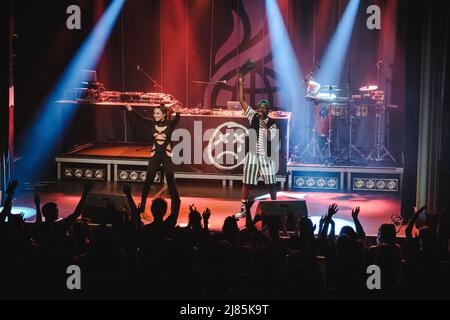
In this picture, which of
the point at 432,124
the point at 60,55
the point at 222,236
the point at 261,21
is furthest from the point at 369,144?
the point at 222,236

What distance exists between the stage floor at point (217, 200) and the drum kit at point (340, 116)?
4.11 ft

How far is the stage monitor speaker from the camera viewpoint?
9898mm

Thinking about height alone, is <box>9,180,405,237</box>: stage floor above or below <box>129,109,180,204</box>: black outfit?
below

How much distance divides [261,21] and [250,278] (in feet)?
36.3

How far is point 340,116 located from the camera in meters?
15.8

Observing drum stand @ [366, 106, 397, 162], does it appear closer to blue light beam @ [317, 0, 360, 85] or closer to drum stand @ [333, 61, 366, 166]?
drum stand @ [333, 61, 366, 166]

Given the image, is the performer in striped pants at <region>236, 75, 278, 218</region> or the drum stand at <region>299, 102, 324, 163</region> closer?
the performer in striped pants at <region>236, 75, 278, 218</region>

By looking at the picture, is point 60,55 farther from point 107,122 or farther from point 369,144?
point 369,144

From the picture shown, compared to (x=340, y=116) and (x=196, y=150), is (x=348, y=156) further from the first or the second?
(x=196, y=150)

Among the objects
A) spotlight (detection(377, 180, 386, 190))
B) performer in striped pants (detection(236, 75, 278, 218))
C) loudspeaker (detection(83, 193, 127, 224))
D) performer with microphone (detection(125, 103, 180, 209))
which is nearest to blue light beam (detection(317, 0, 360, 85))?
spotlight (detection(377, 180, 386, 190))

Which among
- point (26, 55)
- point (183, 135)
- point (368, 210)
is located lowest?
point (368, 210)

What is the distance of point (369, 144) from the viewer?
17156mm

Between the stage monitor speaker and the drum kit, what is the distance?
4971 millimetres

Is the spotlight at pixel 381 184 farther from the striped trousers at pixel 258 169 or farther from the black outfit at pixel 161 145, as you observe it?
the black outfit at pixel 161 145
